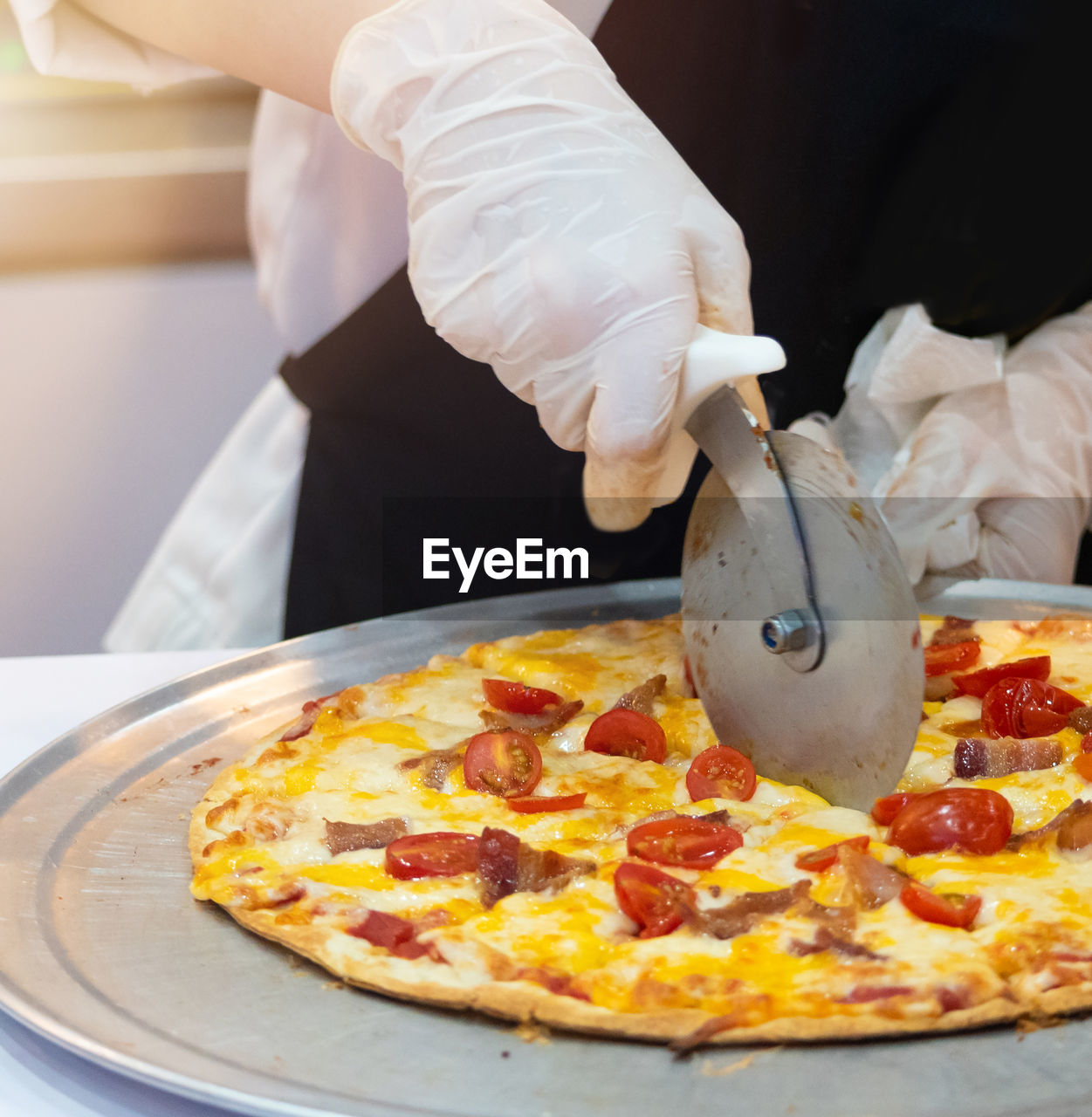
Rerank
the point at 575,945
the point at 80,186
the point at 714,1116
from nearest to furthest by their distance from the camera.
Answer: the point at 714,1116
the point at 575,945
the point at 80,186

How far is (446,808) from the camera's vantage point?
158cm

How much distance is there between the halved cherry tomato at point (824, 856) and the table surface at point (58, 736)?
0.66 m

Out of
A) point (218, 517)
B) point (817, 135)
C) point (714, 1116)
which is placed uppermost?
point (817, 135)

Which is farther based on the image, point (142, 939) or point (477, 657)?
point (477, 657)

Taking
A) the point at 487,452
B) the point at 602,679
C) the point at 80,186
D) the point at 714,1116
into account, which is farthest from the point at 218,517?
the point at 714,1116

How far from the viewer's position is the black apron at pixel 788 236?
2414 millimetres

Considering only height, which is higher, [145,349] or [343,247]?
[343,247]

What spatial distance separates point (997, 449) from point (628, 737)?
4.11ft

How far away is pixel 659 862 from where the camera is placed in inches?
54.2

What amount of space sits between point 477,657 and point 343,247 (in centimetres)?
118

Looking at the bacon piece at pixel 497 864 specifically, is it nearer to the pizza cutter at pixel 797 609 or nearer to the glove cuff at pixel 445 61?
the pizza cutter at pixel 797 609

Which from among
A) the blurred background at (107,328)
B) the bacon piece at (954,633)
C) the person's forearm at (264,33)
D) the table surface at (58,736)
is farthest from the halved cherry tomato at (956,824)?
the blurred background at (107,328)

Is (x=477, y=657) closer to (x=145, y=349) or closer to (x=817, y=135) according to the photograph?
(x=817, y=135)

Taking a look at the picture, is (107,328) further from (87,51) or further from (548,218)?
(548,218)
